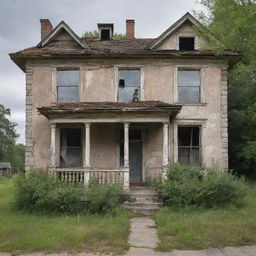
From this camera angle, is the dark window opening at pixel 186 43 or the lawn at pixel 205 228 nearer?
the lawn at pixel 205 228

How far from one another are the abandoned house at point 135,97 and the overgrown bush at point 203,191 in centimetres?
299

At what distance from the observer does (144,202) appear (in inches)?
546

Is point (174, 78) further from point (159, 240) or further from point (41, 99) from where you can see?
point (159, 240)

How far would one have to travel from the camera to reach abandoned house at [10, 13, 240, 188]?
16.9 metres

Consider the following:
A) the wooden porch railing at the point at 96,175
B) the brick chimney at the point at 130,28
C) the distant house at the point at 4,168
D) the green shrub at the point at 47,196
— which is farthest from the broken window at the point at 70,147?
the distant house at the point at 4,168

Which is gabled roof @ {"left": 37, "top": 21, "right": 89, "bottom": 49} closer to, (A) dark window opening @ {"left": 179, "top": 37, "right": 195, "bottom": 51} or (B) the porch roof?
(B) the porch roof

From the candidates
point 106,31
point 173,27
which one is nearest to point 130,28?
point 106,31

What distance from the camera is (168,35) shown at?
17391mm

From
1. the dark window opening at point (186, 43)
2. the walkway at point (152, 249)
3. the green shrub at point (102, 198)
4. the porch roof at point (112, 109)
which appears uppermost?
the dark window opening at point (186, 43)

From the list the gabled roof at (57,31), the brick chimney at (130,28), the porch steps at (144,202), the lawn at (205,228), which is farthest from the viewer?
the brick chimney at (130,28)

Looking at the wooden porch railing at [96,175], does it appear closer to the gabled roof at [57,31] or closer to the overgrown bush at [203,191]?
the overgrown bush at [203,191]

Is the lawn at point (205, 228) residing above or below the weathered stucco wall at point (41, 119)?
below

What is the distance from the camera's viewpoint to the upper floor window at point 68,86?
1725 centimetres

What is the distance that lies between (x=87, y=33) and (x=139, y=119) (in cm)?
2747
